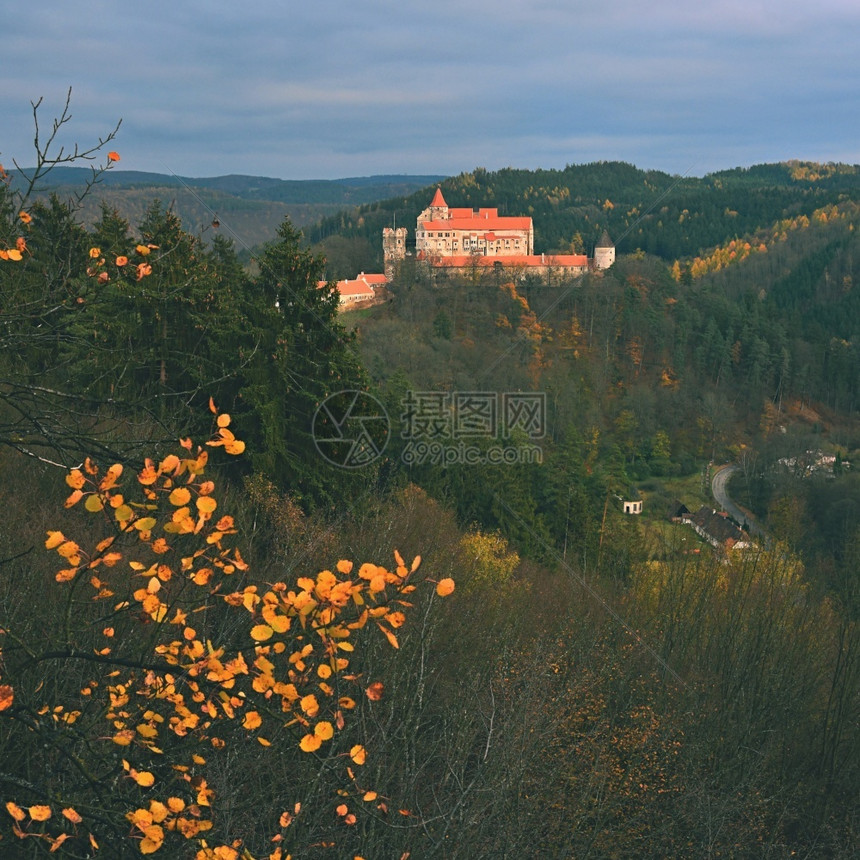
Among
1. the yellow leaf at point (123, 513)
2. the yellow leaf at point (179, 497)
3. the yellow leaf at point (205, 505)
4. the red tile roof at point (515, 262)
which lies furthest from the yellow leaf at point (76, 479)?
the red tile roof at point (515, 262)

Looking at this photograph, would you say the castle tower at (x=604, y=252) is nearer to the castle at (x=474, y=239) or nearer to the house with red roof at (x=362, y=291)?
the castle at (x=474, y=239)

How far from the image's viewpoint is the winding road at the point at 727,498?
52.2 meters

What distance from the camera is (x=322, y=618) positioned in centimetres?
262

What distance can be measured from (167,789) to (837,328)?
105m

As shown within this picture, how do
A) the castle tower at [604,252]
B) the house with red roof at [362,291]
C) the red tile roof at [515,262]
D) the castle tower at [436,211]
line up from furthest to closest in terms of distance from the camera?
the castle tower at [436,211] → the castle tower at [604,252] → the red tile roof at [515,262] → the house with red roof at [362,291]

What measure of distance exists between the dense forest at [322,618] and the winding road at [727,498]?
5747 millimetres

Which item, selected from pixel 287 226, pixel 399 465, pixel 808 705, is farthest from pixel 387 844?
pixel 399 465

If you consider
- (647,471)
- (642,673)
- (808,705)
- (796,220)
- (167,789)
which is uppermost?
(796,220)

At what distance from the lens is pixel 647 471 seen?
59.8 meters

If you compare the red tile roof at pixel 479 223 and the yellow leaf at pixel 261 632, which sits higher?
the red tile roof at pixel 479 223

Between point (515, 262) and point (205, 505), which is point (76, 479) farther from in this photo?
point (515, 262)

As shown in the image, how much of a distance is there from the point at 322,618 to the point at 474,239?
10553 centimetres

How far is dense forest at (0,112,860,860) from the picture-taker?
9.71 ft

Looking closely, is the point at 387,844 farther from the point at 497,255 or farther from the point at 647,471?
the point at 497,255
